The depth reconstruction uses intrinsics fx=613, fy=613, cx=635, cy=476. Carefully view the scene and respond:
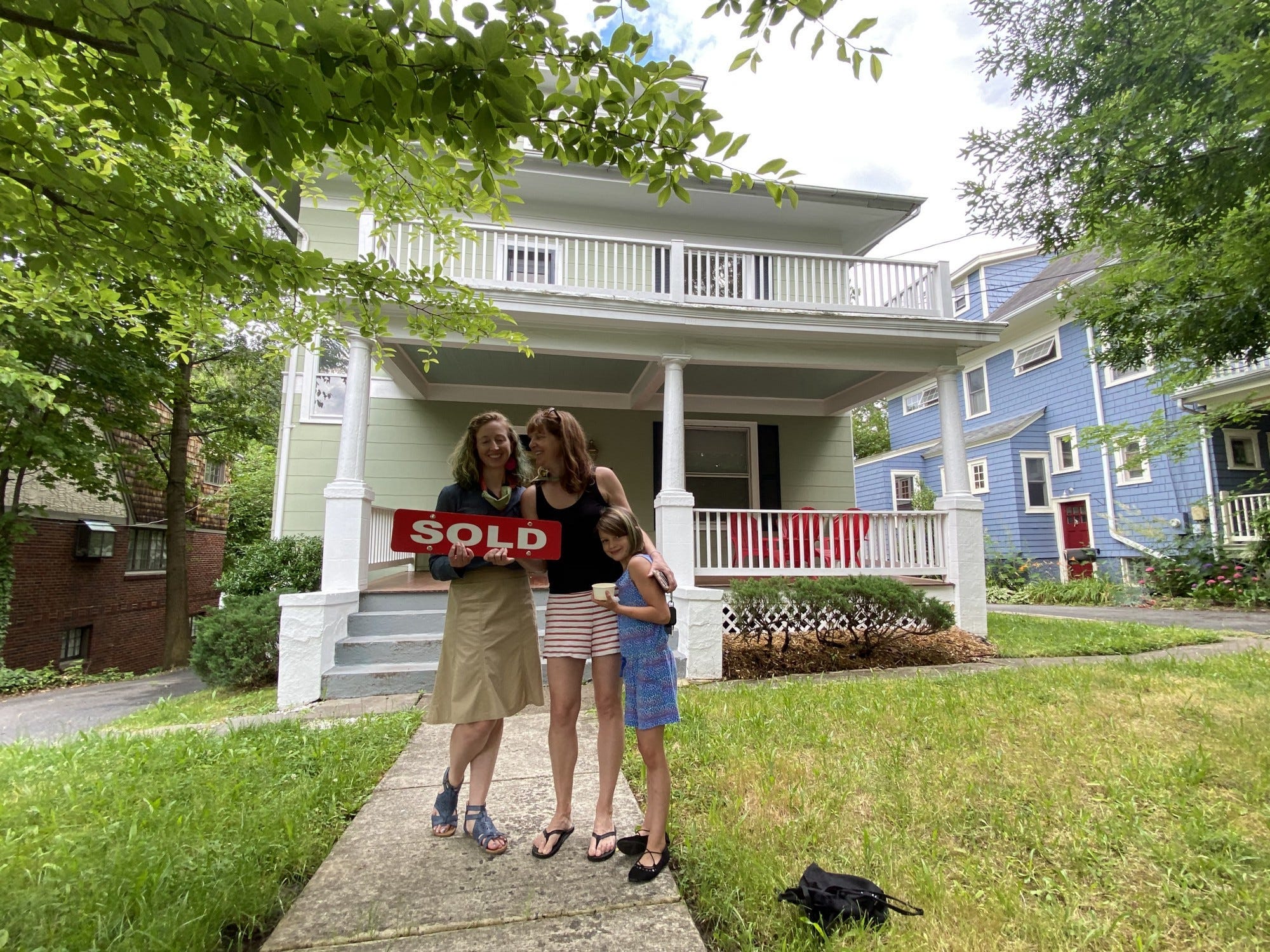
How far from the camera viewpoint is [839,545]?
7.09 meters

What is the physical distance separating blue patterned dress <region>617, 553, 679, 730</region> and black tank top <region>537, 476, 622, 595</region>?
110 millimetres

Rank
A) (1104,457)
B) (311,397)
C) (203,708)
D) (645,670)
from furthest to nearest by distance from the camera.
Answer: (1104,457) → (311,397) → (203,708) → (645,670)

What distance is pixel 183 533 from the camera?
977cm

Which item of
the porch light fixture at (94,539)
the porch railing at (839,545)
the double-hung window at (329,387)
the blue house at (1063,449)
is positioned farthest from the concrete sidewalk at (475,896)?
the porch light fixture at (94,539)

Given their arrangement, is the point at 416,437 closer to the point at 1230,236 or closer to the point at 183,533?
the point at 183,533

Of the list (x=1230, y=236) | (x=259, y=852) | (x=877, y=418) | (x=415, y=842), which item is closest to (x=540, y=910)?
(x=415, y=842)

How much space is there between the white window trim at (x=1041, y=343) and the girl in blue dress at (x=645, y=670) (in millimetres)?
15687

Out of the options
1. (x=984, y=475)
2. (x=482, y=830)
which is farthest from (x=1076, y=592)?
(x=482, y=830)

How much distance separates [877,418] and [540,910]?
29.7m

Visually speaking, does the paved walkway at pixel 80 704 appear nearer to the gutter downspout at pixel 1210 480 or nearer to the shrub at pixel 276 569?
the shrub at pixel 276 569

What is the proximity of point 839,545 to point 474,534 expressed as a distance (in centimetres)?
576

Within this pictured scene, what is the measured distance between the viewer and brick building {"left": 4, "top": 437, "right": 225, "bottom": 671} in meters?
9.81

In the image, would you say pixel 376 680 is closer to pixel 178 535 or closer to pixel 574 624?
pixel 574 624

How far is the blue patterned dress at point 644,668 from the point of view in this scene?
2090 millimetres
